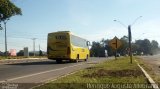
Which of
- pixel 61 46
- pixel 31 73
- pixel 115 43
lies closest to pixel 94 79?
pixel 31 73

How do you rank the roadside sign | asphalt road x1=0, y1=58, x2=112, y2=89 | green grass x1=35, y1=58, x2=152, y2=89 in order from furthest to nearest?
the roadside sign, asphalt road x1=0, y1=58, x2=112, y2=89, green grass x1=35, y1=58, x2=152, y2=89

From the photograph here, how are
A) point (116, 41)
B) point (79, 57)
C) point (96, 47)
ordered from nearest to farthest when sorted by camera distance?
point (116, 41)
point (79, 57)
point (96, 47)

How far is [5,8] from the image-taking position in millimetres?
53938

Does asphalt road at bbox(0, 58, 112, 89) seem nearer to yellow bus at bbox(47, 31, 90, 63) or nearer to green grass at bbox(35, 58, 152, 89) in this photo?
green grass at bbox(35, 58, 152, 89)

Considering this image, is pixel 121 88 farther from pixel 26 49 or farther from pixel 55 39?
pixel 26 49

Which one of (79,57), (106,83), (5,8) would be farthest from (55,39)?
(106,83)

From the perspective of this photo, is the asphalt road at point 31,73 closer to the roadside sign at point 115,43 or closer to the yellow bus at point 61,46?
the roadside sign at point 115,43

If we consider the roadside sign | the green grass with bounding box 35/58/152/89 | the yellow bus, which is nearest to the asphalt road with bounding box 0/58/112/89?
the green grass with bounding box 35/58/152/89

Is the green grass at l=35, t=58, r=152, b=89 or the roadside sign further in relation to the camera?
the roadside sign

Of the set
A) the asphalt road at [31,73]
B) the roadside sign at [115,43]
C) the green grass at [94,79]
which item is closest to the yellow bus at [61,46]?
the roadside sign at [115,43]

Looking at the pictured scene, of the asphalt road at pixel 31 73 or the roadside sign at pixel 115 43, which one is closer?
the asphalt road at pixel 31 73

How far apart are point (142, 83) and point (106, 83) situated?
1264 mm

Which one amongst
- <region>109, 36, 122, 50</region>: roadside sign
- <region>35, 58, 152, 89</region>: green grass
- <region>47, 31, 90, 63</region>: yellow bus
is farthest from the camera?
<region>47, 31, 90, 63</region>: yellow bus

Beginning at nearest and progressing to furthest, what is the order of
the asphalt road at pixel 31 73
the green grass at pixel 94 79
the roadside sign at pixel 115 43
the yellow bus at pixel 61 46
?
the green grass at pixel 94 79, the asphalt road at pixel 31 73, the roadside sign at pixel 115 43, the yellow bus at pixel 61 46
